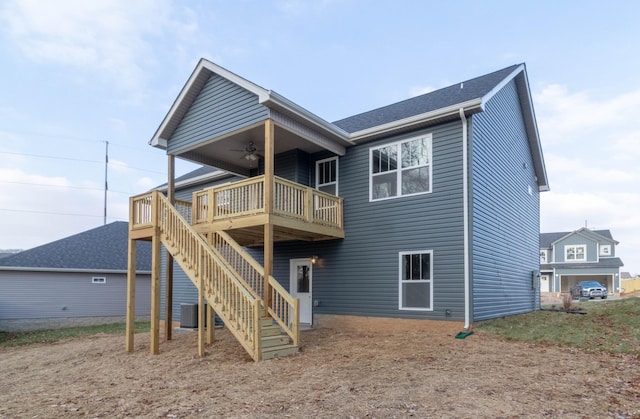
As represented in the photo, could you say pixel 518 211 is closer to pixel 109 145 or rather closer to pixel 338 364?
pixel 338 364

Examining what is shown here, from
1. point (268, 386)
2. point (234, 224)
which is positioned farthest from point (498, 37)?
point (268, 386)

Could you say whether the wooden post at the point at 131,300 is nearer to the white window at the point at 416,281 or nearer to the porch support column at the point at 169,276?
the porch support column at the point at 169,276

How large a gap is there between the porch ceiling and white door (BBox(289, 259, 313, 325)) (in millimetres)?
3508

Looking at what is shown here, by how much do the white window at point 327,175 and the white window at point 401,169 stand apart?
4.14 feet

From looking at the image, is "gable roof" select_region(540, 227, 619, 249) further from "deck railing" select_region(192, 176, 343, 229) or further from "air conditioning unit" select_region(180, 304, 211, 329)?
"air conditioning unit" select_region(180, 304, 211, 329)

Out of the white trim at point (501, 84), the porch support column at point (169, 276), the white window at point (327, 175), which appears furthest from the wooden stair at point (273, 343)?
the white trim at point (501, 84)

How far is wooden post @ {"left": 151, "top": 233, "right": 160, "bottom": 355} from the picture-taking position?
9203 millimetres

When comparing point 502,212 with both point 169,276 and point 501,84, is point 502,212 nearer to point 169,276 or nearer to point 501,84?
point 501,84

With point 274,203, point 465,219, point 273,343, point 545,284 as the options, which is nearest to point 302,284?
point 274,203

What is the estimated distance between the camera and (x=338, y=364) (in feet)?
22.9

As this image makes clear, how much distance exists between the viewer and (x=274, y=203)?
9.53 meters

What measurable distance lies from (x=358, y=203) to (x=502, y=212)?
4287 millimetres

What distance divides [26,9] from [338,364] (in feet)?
53.4

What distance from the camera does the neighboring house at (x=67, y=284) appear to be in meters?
17.2
